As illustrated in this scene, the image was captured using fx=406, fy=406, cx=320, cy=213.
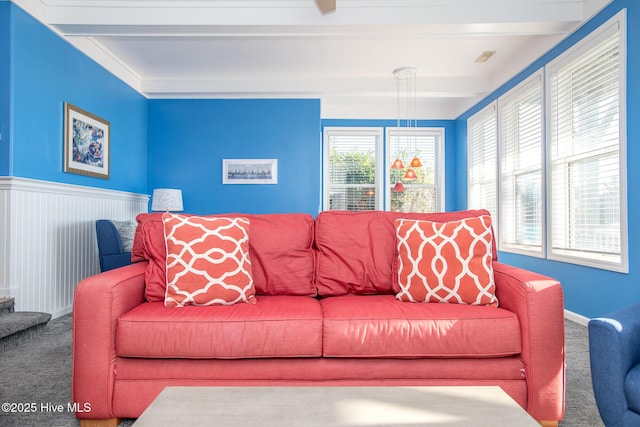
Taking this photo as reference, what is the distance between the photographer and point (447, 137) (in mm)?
7027

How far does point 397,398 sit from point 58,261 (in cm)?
361

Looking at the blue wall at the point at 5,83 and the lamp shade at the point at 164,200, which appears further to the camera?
the lamp shade at the point at 164,200

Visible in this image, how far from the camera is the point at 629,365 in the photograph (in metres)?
1.32

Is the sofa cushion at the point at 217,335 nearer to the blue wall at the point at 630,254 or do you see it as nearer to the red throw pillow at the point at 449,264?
the red throw pillow at the point at 449,264

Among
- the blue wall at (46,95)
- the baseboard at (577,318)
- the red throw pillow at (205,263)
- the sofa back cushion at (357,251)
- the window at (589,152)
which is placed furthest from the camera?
the baseboard at (577,318)

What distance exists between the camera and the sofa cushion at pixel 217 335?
5.24 feet

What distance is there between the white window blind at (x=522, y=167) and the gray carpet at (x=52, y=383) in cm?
168

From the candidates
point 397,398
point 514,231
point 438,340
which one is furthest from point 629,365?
point 514,231

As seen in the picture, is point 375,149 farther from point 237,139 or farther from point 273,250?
point 273,250

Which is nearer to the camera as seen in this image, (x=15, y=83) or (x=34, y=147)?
(x=15, y=83)

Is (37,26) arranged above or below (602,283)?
above

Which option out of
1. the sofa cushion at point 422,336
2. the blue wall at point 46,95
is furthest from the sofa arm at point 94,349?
the blue wall at point 46,95

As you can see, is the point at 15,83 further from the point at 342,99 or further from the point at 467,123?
the point at 467,123

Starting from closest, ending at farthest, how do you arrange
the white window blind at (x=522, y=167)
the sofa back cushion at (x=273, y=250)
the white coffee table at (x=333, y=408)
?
1. the white coffee table at (x=333, y=408)
2. the sofa back cushion at (x=273, y=250)
3. the white window blind at (x=522, y=167)
